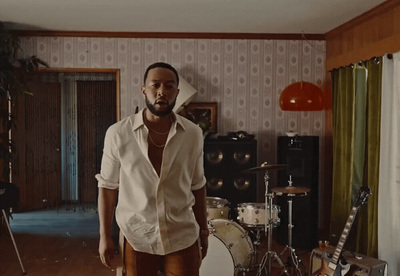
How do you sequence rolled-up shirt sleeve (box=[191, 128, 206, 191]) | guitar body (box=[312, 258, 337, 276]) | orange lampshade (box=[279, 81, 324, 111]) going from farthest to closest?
orange lampshade (box=[279, 81, 324, 111]), guitar body (box=[312, 258, 337, 276]), rolled-up shirt sleeve (box=[191, 128, 206, 191])

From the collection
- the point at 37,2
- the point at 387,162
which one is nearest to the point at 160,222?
the point at 387,162

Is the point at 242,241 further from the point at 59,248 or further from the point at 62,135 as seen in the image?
the point at 62,135

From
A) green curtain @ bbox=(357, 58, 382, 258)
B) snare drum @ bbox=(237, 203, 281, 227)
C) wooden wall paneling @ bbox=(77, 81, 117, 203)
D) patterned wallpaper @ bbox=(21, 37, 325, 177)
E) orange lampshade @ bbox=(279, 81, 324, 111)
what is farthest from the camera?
wooden wall paneling @ bbox=(77, 81, 117, 203)

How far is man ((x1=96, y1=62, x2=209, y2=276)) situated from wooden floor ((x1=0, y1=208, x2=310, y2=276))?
2346mm

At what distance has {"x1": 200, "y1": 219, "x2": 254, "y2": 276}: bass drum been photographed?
3.87 metres

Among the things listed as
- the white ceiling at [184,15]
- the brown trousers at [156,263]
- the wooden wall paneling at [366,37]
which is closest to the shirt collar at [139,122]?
the brown trousers at [156,263]

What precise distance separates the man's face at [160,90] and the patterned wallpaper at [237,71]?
4.06 m

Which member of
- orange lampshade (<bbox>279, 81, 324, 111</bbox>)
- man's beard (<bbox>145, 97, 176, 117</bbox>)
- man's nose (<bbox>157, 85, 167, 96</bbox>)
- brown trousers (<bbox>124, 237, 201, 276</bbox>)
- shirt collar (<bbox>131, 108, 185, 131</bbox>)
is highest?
orange lampshade (<bbox>279, 81, 324, 111</bbox>)

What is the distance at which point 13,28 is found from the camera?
18.7 feet

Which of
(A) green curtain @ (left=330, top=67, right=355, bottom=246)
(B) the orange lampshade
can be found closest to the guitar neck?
(A) green curtain @ (left=330, top=67, right=355, bottom=246)

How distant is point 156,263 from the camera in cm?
196

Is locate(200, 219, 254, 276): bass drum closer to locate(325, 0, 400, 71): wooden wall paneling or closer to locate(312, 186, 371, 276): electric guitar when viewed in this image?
locate(312, 186, 371, 276): electric guitar

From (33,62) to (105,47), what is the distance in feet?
2.72

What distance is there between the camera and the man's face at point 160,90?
189 centimetres
